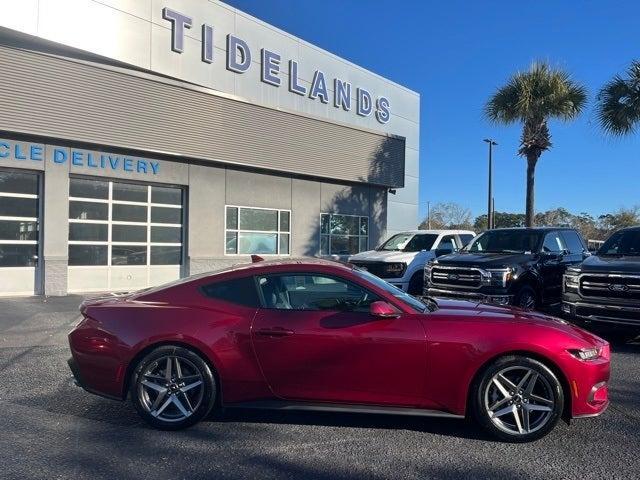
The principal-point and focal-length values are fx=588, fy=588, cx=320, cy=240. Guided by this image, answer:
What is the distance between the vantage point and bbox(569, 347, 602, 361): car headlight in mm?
4711

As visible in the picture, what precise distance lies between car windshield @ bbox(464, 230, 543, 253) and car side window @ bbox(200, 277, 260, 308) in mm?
7463

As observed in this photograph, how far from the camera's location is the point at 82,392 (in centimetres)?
616

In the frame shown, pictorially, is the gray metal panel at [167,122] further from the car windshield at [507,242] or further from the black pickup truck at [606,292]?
the black pickup truck at [606,292]

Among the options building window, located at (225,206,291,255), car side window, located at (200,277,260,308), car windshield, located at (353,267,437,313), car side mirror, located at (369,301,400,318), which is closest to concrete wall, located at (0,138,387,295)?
building window, located at (225,206,291,255)

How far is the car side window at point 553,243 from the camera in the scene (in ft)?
37.2

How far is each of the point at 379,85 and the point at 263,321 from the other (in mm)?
23777

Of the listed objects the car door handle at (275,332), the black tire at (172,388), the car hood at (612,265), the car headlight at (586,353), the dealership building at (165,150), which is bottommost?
the black tire at (172,388)

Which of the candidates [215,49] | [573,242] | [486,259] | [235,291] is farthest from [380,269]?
[215,49]

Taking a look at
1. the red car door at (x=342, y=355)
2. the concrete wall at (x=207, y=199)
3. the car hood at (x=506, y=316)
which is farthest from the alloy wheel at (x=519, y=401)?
the concrete wall at (x=207, y=199)

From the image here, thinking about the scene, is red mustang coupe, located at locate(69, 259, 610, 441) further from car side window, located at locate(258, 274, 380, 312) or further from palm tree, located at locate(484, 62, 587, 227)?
palm tree, located at locate(484, 62, 587, 227)

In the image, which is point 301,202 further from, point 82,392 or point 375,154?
point 82,392

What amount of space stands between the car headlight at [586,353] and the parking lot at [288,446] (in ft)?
2.21

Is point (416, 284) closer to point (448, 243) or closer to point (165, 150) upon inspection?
point (448, 243)

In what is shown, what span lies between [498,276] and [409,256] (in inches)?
146
